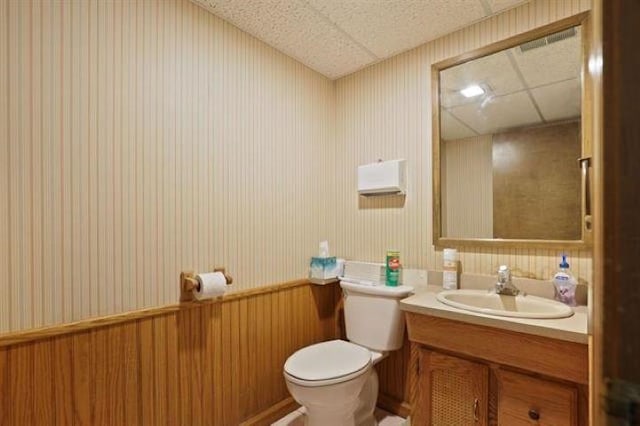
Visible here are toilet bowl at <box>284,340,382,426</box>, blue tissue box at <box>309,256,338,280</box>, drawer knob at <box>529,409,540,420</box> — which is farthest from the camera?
blue tissue box at <box>309,256,338,280</box>

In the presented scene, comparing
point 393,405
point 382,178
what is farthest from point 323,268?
point 393,405

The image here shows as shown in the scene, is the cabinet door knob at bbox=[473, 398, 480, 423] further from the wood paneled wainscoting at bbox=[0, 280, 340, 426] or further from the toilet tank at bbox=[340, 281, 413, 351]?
the wood paneled wainscoting at bbox=[0, 280, 340, 426]

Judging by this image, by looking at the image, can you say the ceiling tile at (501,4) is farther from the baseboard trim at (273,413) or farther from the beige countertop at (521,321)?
the baseboard trim at (273,413)

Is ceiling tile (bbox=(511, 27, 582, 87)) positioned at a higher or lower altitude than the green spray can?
higher

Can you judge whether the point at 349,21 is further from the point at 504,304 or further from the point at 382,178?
the point at 504,304

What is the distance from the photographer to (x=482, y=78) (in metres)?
1.74

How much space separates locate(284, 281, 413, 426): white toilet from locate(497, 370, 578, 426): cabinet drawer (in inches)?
23.2

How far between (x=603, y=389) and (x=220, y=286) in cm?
147

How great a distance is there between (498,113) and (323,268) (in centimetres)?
135

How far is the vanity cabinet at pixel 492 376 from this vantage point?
113 centimetres

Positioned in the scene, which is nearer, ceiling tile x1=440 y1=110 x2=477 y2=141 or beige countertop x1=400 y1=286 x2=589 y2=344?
beige countertop x1=400 y1=286 x2=589 y2=344

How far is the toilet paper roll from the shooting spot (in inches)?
58.2

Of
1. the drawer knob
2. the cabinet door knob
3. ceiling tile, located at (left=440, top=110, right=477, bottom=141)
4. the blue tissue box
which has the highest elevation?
ceiling tile, located at (left=440, top=110, right=477, bottom=141)

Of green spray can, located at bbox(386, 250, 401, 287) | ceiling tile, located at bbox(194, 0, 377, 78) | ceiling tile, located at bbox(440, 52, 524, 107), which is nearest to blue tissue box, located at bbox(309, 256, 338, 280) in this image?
green spray can, located at bbox(386, 250, 401, 287)
